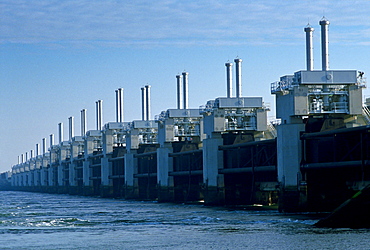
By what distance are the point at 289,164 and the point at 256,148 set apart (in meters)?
11.6

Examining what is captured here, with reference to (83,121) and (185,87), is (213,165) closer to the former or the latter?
(185,87)

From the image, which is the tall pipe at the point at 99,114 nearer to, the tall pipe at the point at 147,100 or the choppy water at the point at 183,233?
the tall pipe at the point at 147,100

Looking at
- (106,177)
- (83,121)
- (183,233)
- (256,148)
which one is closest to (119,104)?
(106,177)

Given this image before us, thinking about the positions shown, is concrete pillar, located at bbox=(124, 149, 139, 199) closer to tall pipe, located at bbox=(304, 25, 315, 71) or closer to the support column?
the support column

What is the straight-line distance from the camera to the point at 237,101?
254ft

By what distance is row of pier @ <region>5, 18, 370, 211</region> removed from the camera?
59.1 meters

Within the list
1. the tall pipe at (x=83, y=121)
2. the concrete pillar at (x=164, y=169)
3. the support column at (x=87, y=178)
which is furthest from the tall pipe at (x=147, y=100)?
the tall pipe at (x=83, y=121)

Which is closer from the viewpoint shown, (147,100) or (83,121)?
(147,100)

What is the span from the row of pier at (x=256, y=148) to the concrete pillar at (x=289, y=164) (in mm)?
79

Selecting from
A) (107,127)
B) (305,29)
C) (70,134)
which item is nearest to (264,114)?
(305,29)

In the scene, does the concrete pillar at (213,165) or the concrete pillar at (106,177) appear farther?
the concrete pillar at (106,177)

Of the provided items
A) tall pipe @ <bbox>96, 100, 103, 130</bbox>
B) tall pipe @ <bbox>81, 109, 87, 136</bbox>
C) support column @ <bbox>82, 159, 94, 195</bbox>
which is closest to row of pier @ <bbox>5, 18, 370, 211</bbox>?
support column @ <bbox>82, 159, 94, 195</bbox>

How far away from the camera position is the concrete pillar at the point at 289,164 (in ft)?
196

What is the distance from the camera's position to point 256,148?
236ft
